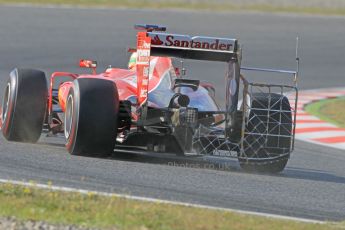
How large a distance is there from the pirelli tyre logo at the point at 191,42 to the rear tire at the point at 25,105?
1.24 meters

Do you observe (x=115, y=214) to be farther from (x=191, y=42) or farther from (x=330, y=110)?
(x=330, y=110)

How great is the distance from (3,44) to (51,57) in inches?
64.0

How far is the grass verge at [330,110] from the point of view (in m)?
15.0

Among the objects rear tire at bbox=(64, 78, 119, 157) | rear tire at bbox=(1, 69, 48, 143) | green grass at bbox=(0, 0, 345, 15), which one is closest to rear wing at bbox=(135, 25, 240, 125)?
rear tire at bbox=(64, 78, 119, 157)

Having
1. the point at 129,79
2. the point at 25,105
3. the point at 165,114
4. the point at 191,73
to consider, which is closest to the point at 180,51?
the point at 165,114

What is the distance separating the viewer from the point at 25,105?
10.2 meters

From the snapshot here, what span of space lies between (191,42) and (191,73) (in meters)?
9.48

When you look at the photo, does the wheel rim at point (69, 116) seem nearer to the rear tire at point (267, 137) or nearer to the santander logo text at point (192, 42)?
the santander logo text at point (192, 42)

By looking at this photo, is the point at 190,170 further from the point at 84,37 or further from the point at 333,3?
the point at 333,3

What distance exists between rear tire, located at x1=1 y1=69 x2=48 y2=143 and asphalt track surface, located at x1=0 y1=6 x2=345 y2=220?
0.49 feet

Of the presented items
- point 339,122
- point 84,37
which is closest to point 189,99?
point 339,122

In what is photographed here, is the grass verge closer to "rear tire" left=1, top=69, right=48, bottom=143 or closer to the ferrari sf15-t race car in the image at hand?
the ferrari sf15-t race car

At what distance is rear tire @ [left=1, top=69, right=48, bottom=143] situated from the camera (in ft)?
33.4

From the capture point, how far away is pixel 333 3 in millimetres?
33188
